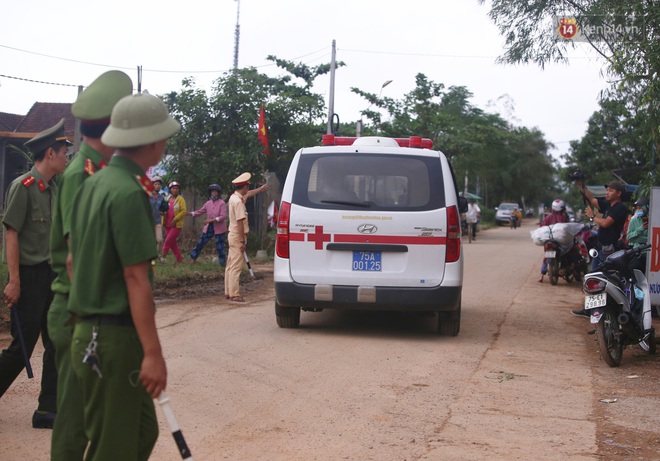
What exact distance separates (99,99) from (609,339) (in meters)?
5.92

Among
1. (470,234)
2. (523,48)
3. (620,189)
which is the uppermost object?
(523,48)

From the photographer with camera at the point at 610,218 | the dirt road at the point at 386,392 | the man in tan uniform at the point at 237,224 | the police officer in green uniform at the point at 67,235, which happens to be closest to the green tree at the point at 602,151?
the photographer with camera at the point at 610,218

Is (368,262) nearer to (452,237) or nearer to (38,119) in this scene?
(452,237)

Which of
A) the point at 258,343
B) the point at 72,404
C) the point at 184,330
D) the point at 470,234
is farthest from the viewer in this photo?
the point at 470,234

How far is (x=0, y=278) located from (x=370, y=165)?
4.73 metres

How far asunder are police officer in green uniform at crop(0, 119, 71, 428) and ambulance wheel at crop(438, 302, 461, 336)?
491cm

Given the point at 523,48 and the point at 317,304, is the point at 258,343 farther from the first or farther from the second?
the point at 523,48

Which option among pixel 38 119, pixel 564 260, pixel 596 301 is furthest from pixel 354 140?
pixel 38 119

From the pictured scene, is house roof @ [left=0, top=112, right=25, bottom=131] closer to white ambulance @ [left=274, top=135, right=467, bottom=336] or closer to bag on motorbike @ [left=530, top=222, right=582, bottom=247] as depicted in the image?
bag on motorbike @ [left=530, top=222, right=582, bottom=247]

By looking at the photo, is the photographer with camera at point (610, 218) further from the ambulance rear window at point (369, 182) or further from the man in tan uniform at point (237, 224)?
the man in tan uniform at point (237, 224)

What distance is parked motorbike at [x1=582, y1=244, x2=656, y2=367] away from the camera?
26.8 ft

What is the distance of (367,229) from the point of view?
8.91 meters

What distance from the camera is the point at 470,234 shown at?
34938mm

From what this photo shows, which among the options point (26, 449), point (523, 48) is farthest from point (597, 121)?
point (26, 449)
